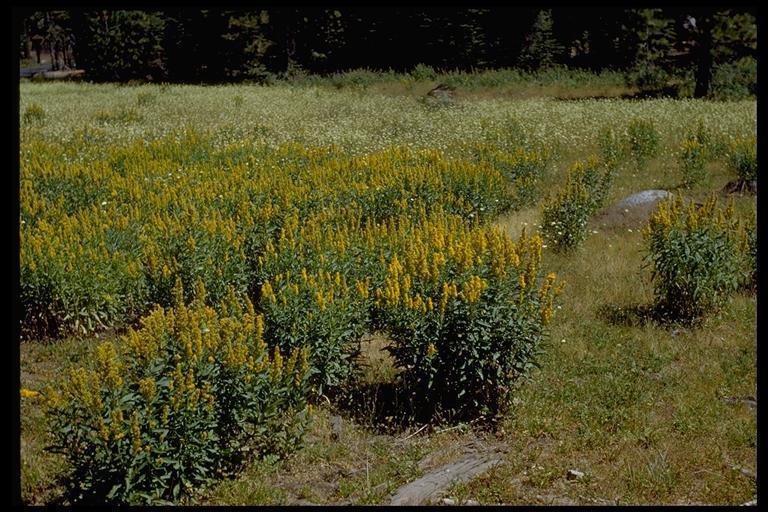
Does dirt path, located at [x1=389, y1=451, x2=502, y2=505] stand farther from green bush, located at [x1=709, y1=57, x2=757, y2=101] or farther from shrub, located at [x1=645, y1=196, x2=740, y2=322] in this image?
green bush, located at [x1=709, y1=57, x2=757, y2=101]

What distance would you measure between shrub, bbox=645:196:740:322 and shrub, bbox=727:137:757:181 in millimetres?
6354

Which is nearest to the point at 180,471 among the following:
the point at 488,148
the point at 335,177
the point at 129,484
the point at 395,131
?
the point at 129,484

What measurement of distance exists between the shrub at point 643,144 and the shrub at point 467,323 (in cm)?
1159

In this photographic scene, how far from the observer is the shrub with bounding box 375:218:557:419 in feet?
18.5

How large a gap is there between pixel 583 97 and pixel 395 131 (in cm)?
1408

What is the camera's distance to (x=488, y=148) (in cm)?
1581

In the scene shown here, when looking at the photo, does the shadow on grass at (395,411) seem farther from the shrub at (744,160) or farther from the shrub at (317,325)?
the shrub at (744,160)

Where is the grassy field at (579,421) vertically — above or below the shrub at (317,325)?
below

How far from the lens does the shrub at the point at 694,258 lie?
7641 millimetres

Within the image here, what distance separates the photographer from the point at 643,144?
663 inches

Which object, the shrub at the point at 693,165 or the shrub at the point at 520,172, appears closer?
the shrub at the point at 520,172

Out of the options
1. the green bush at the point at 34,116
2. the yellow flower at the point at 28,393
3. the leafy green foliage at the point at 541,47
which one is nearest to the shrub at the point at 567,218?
the yellow flower at the point at 28,393

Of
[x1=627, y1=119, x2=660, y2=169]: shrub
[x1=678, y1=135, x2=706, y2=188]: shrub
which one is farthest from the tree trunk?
[x1=678, y1=135, x2=706, y2=188]: shrub

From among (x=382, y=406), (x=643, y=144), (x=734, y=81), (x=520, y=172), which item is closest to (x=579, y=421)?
(x=382, y=406)
